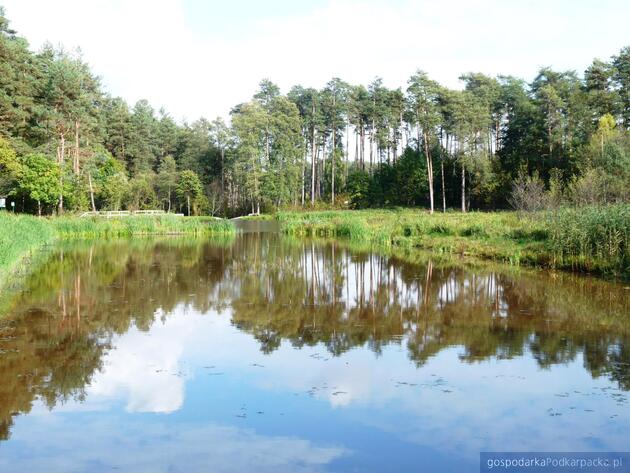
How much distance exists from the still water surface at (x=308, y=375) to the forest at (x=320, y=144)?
16.9 metres

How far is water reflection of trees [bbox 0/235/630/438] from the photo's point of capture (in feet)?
28.2

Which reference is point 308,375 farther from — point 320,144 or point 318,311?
point 320,144

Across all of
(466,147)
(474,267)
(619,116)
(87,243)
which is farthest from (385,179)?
(474,267)

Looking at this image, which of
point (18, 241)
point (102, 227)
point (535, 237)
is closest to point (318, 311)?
point (18, 241)

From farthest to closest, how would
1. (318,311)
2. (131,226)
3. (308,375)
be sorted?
(131,226)
(318,311)
(308,375)

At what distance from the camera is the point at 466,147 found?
5072cm

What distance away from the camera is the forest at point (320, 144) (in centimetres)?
3819

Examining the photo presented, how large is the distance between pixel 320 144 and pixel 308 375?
210ft

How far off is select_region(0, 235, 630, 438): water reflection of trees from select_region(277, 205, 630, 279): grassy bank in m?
1.19

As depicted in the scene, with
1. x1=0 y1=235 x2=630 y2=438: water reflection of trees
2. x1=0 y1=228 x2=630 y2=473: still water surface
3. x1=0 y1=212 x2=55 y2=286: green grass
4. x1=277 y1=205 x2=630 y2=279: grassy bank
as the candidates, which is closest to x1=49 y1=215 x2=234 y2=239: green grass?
x1=0 y1=212 x2=55 y2=286: green grass

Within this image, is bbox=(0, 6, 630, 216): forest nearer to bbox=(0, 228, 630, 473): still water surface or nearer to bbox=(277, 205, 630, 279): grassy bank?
bbox=(277, 205, 630, 279): grassy bank

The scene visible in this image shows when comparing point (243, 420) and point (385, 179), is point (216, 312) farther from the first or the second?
point (385, 179)

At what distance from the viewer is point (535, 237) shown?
21750 millimetres

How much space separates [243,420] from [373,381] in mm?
1973
